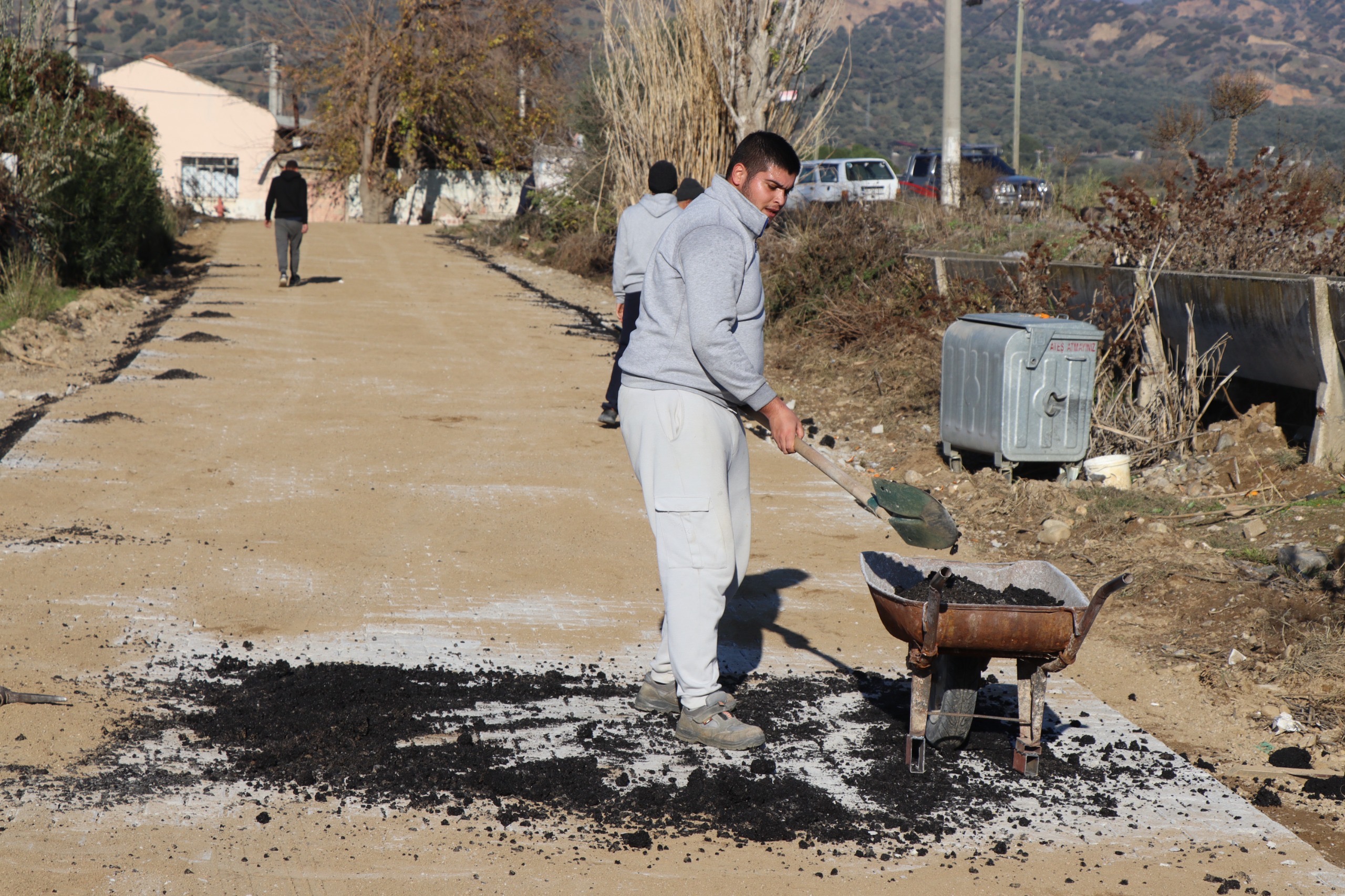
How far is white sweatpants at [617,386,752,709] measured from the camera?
4254mm

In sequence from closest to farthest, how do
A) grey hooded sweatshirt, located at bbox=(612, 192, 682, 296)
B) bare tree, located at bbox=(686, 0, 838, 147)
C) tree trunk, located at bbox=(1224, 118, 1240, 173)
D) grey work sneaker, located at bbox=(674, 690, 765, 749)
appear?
grey work sneaker, located at bbox=(674, 690, 765, 749), grey hooded sweatshirt, located at bbox=(612, 192, 682, 296), tree trunk, located at bbox=(1224, 118, 1240, 173), bare tree, located at bbox=(686, 0, 838, 147)

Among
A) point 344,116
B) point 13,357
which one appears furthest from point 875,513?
point 344,116

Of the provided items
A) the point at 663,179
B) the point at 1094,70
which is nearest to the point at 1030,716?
the point at 663,179

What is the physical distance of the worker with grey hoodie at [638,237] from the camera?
28.8ft

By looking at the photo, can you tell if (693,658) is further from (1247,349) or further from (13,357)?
(13,357)

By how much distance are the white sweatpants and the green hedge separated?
13.2 m

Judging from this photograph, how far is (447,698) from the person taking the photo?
475 cm

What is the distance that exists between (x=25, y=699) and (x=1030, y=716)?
3540mm

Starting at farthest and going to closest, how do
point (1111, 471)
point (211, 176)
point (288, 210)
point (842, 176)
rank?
point (211, 176) → point (842, 176) → point (288, 210) → point (1111, 471)

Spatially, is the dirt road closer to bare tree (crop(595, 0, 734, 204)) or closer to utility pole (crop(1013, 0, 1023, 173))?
bare tree (crop(595, 0, 734, 204))

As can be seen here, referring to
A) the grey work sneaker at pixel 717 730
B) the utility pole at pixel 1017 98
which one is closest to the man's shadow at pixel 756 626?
the grey work sneaker at pixel 717 730

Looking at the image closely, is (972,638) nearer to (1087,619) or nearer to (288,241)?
(1087,619)

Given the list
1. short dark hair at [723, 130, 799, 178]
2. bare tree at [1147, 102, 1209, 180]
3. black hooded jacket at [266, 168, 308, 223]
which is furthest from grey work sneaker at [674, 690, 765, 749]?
black hooded jacket at [266, 168, 308, 223]

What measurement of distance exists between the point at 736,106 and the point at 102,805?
12.7 meters
